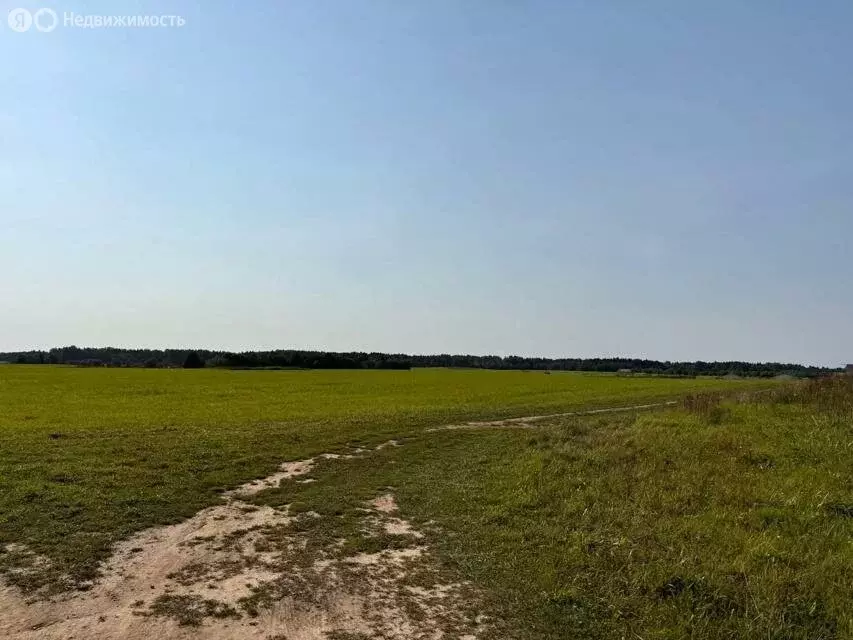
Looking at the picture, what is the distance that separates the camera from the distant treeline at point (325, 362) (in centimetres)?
11600

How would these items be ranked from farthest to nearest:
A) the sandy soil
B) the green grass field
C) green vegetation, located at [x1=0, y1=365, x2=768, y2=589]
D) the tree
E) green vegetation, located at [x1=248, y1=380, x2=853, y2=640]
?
the tree < green vegetation, located at [x1=0, y1=365, x2=768, y2=589] < the green grass field < green vegetation, located at [x1=248, y1=380, x2=853, y2=640] < the sandy soil

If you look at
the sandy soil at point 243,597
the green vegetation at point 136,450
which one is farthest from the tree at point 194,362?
the sandy soil at point 243,597

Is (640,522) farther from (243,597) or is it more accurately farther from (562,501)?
(243,597)

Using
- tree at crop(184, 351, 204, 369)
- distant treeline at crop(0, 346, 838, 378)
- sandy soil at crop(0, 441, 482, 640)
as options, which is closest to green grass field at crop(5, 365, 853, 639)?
sandy soil at crop(0, 441, 482, 640)

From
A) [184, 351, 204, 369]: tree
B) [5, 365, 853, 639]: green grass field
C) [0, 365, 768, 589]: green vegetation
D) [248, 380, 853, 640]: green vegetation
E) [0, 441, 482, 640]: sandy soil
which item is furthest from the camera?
[184, 351, 204, 369]: tree

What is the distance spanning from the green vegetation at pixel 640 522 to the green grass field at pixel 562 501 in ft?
0.13

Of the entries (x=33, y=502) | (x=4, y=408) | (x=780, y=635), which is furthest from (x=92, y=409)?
(x=780, y=635)

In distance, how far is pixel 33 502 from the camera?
10836mm

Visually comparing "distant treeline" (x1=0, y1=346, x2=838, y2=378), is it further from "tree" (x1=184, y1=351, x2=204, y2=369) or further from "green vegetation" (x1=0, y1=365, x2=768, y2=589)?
"green vegetation" (x1=0, y1=365, x2=768, y2=589)

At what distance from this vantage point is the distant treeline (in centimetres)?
11600

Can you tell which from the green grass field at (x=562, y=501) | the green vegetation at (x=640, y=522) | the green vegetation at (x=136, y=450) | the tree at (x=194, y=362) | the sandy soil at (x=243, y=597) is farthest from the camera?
the tree at (x=194, y=362)

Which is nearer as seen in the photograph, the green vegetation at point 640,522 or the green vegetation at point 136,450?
the green vegetation at point 640,522

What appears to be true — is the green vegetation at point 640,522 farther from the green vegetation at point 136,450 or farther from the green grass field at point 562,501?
the green vegetation at point 136,450

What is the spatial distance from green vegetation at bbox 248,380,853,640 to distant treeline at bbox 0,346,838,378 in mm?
66243
